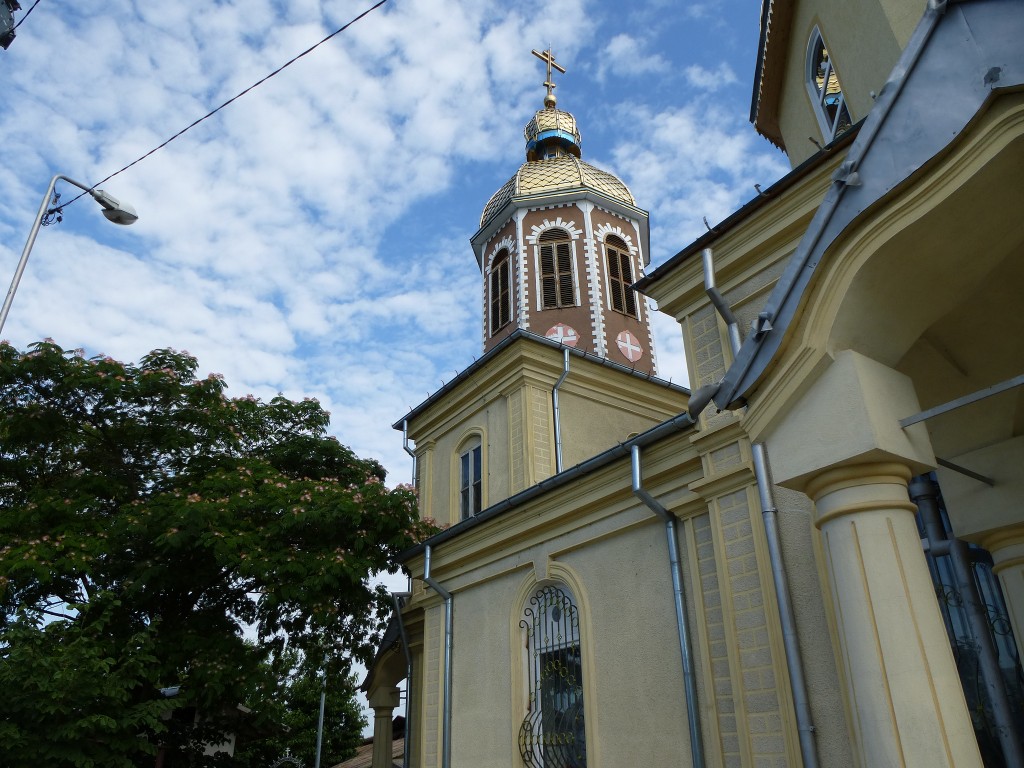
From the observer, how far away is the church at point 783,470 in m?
3.75

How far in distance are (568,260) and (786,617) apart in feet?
44.4

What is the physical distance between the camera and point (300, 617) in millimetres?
13250

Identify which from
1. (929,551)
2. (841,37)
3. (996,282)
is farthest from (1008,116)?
(841,37)

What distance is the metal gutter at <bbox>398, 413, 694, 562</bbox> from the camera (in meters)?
9.19

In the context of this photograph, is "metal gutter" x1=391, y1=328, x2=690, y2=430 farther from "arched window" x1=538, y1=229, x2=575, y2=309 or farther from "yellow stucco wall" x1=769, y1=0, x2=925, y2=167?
"yellow stucco wall" x1=769, y1=0, x2=925, y2=167

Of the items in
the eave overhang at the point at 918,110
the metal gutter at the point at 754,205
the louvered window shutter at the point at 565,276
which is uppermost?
the louvered window shutter at the point at 565,276

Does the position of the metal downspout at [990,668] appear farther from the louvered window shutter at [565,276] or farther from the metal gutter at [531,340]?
the louvered window shutter at [565,276]

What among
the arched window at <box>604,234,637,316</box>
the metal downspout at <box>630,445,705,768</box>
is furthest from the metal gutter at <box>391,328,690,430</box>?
the metal downspout at <box>630,445,705,768</box>

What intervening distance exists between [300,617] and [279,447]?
349cm

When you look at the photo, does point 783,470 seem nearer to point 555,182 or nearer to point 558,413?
point 558,413

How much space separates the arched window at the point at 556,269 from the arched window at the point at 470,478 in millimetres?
3969

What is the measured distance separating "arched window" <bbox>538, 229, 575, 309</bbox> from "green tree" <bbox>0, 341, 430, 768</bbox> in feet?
23.1

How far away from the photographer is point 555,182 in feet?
68.0

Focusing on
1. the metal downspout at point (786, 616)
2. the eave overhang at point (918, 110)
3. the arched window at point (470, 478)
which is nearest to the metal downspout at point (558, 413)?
the arched window at point (470, 478)
